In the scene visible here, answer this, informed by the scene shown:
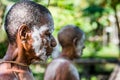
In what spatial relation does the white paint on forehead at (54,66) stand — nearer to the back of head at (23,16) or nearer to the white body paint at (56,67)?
the white body paint at (56,67)

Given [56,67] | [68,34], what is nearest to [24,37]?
[56,67]

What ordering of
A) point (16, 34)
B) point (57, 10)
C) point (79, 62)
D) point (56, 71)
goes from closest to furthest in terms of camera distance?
point (16, 34) → point (56, 71) → point (57, 10) → point (79, 62)

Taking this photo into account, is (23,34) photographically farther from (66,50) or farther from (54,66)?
(66,50)

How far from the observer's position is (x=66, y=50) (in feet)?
16.4

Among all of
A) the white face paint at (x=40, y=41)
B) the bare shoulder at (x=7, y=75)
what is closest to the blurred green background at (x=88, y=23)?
the white face paint at (x=40, y=41)

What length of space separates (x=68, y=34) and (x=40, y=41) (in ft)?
6.93

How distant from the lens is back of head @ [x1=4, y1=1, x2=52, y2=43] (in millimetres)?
2775

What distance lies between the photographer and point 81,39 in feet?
16.5

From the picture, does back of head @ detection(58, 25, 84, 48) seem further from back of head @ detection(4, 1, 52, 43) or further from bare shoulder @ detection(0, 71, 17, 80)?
bare shoulder @ detection(0, 71, 17, 80)

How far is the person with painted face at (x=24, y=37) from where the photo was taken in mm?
2750

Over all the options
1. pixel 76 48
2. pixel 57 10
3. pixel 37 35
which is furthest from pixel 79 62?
pixel 37 35

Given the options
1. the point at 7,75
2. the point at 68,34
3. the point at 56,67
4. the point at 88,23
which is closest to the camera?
the point at 7,75

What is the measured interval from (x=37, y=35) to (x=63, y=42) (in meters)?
2.16

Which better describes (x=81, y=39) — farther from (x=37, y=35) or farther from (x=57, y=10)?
(x=37, y=35)
